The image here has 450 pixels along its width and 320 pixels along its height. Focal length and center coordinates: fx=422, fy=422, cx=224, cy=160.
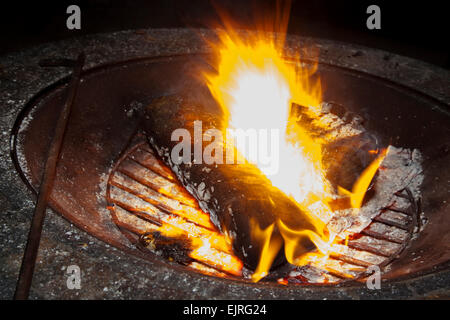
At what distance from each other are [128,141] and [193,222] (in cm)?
80

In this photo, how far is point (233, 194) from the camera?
1915 mm

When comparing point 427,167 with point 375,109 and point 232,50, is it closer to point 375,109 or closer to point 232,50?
point 375,109

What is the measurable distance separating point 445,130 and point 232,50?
1433mm

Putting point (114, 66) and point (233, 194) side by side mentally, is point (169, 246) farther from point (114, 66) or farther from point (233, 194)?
point (114, 66)

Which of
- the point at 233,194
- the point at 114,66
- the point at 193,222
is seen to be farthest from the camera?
the point at 114,66

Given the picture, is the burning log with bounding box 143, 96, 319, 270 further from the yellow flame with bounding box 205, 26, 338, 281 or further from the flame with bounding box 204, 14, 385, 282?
the yellow flame with bounding box 205, 26, 338, 281

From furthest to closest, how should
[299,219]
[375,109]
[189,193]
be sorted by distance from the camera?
[375,109]
[189,193]
[299,219]

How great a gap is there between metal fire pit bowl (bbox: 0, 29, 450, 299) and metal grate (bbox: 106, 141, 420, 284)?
78mm

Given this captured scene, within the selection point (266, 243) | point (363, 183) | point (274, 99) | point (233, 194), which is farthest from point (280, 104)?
point (266, 243)

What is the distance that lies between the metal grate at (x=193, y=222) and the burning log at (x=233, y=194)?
0.13 m

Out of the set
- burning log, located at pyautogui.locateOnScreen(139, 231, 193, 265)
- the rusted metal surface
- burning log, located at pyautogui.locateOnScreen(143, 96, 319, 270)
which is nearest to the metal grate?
burning log, located at pyautogui.locateOnScreen(139, 231, 193, 265)

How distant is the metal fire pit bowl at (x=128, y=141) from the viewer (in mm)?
1458

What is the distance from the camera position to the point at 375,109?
2.70 meters

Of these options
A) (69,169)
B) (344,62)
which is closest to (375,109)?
(344,62)
